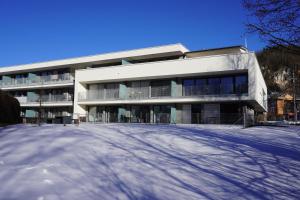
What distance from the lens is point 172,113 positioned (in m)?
28.8

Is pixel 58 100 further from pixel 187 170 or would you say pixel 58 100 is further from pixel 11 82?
pixel 187 170

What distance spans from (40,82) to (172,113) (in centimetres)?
2129

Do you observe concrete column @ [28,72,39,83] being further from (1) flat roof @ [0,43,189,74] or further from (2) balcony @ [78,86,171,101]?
(2) balcony @ [78,86,171,101]

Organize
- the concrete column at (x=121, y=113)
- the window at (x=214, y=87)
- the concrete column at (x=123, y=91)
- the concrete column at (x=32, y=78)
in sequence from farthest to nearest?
the concrete column at (x=32, y=78) < the concrete column at (x=121, y=113) < the concrete column at (x=123, y=91) < the window at (x=214, y=87)

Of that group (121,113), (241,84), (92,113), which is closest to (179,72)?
(241,84)

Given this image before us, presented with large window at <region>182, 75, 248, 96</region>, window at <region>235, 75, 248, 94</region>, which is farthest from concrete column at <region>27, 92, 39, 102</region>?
window at <region>235, 75, 248, 94</region>

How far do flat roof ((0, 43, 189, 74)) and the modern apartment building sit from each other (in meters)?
0.07

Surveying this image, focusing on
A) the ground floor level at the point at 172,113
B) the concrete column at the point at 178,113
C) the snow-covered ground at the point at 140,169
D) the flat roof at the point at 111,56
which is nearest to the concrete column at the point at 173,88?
the ground floor level at the point at 172,113

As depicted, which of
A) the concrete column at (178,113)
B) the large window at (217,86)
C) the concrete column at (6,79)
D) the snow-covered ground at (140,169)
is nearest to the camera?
the snow-covered ground at (140,169)

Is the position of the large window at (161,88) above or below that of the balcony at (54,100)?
above

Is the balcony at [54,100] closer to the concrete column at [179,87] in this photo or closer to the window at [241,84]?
the concrete column at [179,87]

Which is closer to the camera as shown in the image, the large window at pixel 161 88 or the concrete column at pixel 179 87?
the concrete column at pixel 179 87

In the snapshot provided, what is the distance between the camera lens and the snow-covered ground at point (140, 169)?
5.96m

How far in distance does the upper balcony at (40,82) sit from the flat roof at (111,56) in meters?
1.47
